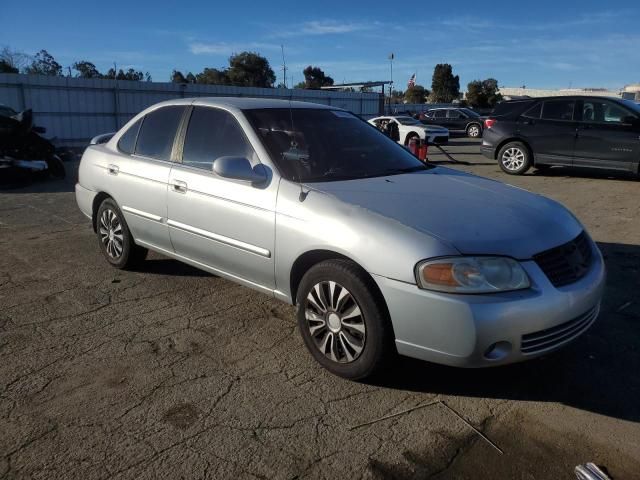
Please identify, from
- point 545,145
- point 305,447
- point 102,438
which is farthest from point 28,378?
point 545,145

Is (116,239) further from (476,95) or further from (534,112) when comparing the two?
(476,95)

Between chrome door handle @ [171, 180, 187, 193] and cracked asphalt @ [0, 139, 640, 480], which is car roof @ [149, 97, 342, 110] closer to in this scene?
chrome door handle @ [171, 180, 187, 193]

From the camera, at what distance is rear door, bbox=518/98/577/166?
37.1 ft

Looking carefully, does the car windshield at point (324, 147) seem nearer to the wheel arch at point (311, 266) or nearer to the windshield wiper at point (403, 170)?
the windshield wiper at point (403, 170)

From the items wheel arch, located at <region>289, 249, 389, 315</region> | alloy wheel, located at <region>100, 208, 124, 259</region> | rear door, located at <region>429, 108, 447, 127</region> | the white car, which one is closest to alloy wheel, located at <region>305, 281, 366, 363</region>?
wheel arch, located at <region>289, 249, 389, 315</region>

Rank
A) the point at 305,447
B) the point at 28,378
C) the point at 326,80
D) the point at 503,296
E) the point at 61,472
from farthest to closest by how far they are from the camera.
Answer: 1. the point at 326,80
2. the point at 28,378
3. the point at 503,296
4. the point at 305,447
5. the point at 61,472

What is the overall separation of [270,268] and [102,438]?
1437 mm

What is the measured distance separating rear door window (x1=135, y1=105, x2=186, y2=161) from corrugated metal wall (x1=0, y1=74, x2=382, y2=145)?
54.3ft

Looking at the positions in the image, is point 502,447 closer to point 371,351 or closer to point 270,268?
point 371,351

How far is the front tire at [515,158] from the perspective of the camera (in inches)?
476

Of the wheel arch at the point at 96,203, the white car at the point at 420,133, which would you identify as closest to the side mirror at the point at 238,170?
the wheel arch at the point at 96,203

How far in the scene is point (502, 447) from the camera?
8.69 ft

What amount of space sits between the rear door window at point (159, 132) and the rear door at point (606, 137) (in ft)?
30.3

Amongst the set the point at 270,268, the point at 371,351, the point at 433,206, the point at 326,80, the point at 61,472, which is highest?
the point at 326,80
